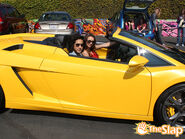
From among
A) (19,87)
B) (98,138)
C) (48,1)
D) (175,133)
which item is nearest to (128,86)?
(98,138)

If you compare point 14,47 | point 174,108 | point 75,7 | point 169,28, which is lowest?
point 169,28

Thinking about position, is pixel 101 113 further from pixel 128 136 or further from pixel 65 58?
pixel 65 58

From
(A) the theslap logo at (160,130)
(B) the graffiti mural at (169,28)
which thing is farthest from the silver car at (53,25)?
(B) the graffiti mural at (169,28)

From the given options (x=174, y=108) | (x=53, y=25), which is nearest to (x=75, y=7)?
(x=53, y=25)

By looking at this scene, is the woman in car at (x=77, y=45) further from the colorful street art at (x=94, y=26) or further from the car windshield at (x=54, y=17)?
the colorful street art at (x=94, y=26)

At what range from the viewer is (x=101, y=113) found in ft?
8.43

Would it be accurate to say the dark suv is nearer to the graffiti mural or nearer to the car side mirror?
the car side mirror

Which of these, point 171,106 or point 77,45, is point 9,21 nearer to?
point 77,45

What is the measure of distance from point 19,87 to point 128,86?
4.54 feet

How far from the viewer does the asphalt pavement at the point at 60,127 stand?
2486 mm

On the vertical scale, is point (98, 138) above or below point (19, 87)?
below

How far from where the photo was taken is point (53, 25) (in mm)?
8688

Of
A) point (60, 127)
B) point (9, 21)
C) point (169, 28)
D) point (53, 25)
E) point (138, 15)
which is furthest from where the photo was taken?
point (169, 28)

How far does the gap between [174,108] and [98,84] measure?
40.8 inches
